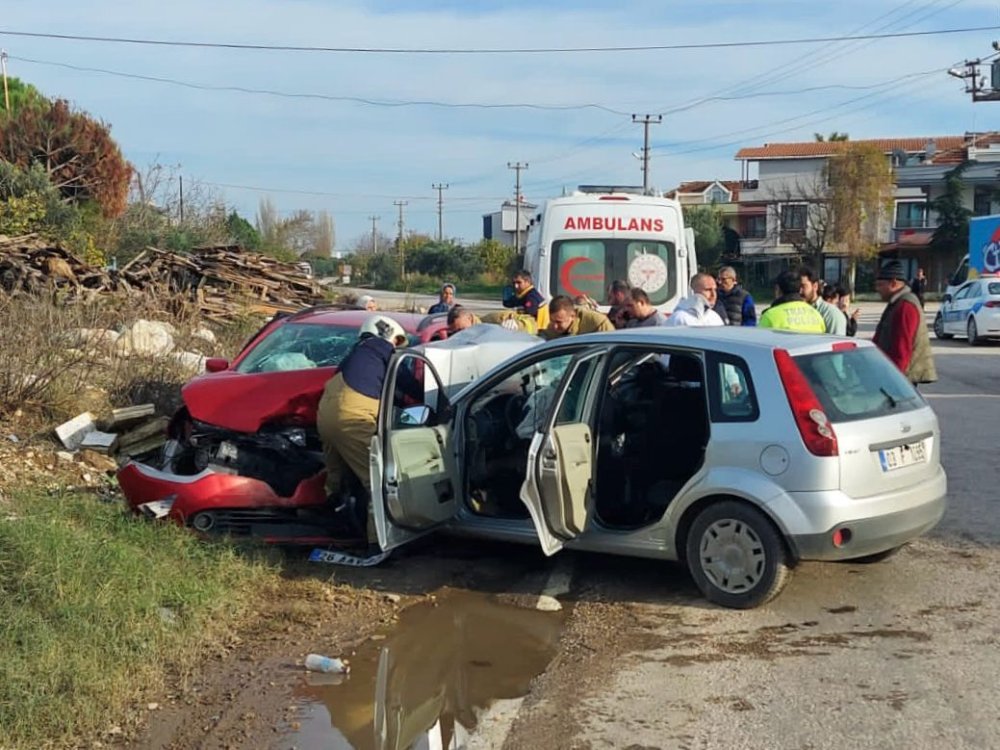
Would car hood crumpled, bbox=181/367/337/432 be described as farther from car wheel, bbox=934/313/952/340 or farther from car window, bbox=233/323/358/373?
car wheel, bbox=934/313/952/340

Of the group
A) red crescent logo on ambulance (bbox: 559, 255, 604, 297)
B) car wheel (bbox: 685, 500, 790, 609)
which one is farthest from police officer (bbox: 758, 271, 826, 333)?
red crescent logo on ambulance (bbox: 559, 255, 604, 297)

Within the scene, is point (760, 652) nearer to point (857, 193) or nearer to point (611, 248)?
point (611, 248)

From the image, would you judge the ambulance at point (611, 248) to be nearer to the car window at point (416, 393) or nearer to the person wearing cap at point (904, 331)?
the person wearing cap at point (904, 331)

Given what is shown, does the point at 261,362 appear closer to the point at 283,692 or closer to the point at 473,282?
the point at 283,692

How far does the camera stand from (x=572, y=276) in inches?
533

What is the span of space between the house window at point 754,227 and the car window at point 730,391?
64.5m

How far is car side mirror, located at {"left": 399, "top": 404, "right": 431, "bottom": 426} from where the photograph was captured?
6.69 metres

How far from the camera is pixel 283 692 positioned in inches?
198

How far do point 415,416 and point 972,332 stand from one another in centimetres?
2014

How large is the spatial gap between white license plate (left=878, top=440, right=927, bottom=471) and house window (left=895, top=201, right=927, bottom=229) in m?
60.4

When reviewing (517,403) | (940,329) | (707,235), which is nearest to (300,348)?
(517,403)

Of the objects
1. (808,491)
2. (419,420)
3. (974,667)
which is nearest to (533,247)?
(419,420)

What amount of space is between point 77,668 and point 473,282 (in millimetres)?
69806

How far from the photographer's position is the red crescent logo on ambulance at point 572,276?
13508mm
